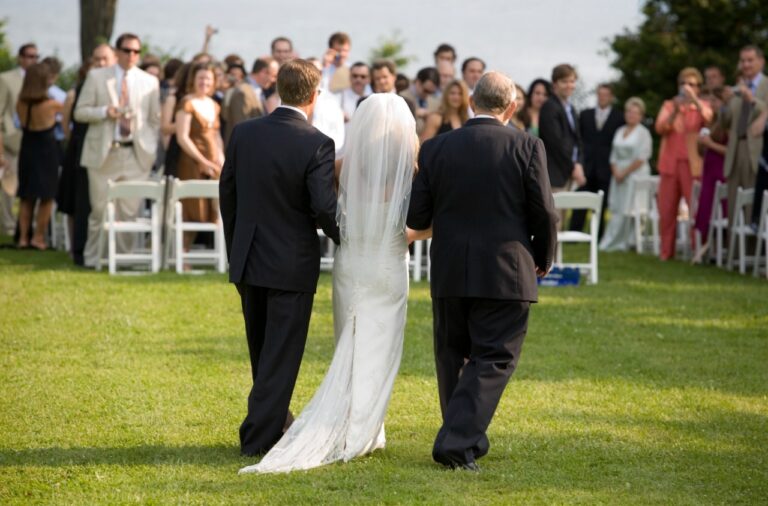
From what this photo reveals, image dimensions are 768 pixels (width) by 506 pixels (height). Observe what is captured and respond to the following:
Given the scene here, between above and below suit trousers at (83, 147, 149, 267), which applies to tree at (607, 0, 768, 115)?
above

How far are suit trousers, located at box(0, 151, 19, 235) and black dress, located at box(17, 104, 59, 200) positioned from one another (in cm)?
218

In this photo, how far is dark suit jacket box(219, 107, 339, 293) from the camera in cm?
697

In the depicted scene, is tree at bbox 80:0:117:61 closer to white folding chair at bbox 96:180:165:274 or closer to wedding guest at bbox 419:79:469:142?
white folding chair at bbox 96:180:165:274

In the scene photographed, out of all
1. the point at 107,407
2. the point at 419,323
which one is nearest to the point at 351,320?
the point at 107,407

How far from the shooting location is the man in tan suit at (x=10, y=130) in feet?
63.6

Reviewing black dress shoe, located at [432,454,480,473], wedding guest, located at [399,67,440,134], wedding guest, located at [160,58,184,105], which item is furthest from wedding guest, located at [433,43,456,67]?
black dress shoe, located at [432,454,480,473]

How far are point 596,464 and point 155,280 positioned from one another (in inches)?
327

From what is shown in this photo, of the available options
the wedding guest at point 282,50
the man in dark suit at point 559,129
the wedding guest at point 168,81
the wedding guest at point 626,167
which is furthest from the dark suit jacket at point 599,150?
the wedding guest at point 168,81

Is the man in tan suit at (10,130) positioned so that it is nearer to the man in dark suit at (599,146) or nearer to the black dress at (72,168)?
the black dress at (72,168)

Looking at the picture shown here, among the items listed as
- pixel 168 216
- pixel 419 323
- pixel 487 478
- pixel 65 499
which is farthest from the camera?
pixel 168 216

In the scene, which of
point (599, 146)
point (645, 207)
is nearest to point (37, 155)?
point (599, 146)

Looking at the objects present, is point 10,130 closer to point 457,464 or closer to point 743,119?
point 743,119

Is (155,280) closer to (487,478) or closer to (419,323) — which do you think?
(419,323)

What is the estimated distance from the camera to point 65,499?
6223mm
